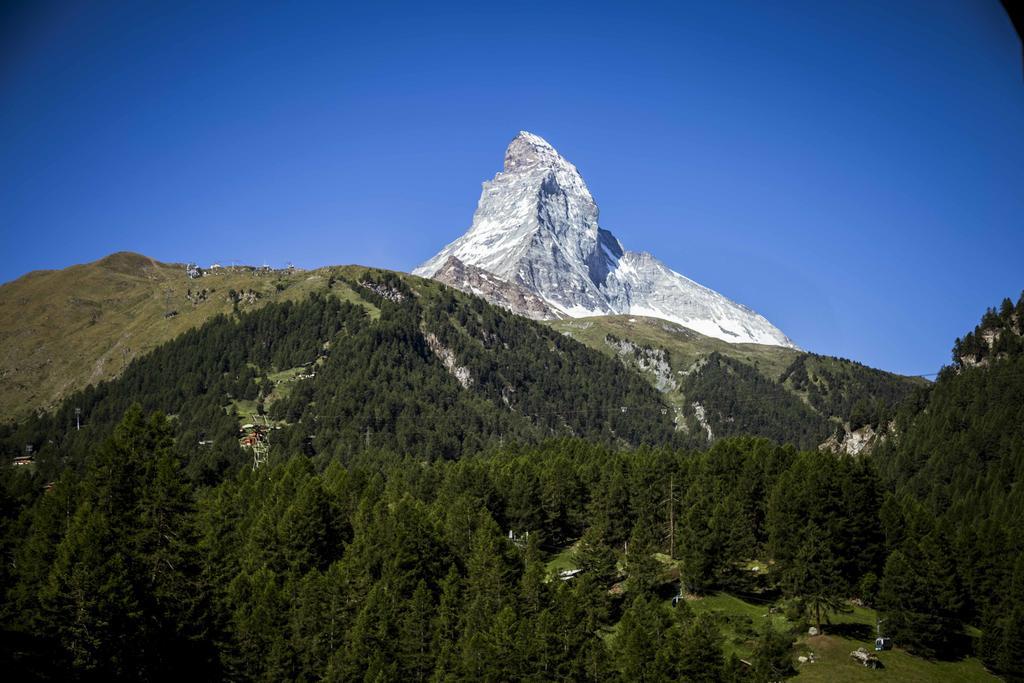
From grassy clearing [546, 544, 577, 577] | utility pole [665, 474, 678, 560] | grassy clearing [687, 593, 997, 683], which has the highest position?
utility pole [665, 474, 678, 560]

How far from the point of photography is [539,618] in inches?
3155

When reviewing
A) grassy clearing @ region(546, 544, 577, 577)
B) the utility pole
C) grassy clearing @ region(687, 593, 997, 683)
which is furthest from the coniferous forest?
grassy clearing @ region(687, 593, 997, 683)

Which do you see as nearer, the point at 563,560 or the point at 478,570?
the point at 478,570

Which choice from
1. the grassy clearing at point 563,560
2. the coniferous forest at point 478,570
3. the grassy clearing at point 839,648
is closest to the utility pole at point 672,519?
the coniferous forest at point 478,570

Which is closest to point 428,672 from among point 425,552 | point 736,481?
point 425,552

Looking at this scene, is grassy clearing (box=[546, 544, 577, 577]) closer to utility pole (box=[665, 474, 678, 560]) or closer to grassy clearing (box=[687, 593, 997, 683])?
utility pole (box=[665, 474, 678, 560])

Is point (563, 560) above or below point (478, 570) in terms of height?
below

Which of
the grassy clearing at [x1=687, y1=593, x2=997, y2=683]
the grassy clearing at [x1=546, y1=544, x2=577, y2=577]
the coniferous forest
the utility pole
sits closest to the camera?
the coniferous forest

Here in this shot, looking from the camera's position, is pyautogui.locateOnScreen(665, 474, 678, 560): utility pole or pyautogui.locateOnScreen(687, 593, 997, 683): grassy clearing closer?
pyautogui.locateOnScreen(687, 593, 997, 683): grassy clearing

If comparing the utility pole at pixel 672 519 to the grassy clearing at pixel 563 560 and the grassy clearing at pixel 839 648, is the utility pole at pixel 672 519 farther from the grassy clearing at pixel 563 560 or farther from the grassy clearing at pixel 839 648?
the grassy clearing at pixel 839 648

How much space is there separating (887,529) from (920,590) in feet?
62.8

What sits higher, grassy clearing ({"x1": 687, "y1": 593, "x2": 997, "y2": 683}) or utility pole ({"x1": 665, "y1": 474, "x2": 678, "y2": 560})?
utility pole ({"x1": 665, "y1": 474, "x2": 678, "y2": 560})

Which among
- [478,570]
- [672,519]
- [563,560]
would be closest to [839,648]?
[672,519]

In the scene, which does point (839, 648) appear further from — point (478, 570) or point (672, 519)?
point (478, 570)
